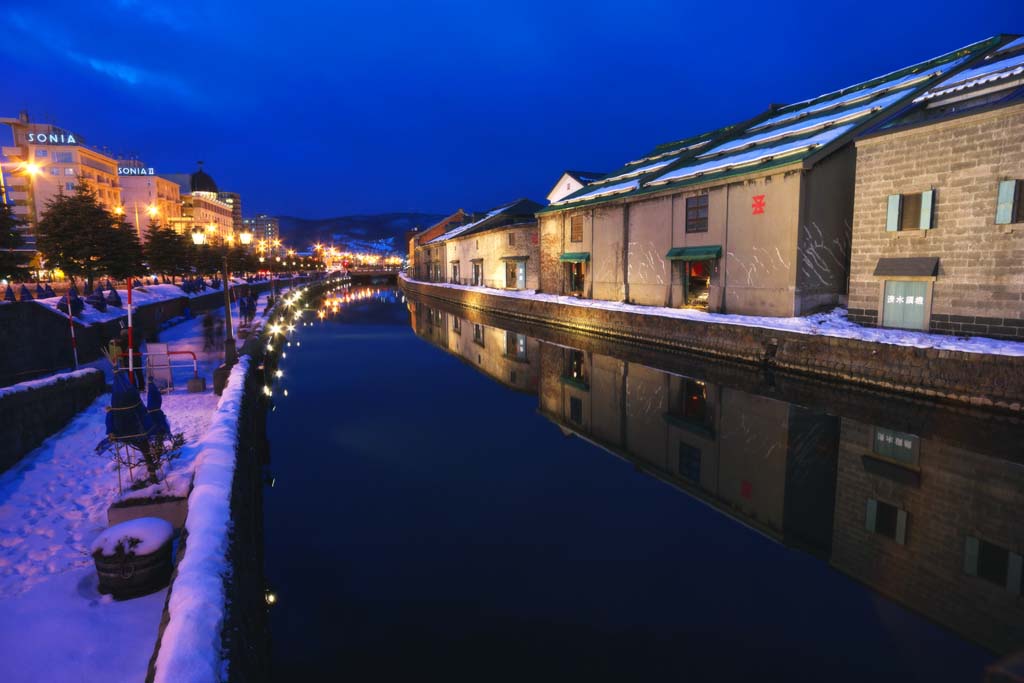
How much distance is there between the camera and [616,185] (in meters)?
33.7

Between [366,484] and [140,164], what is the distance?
123999 mm

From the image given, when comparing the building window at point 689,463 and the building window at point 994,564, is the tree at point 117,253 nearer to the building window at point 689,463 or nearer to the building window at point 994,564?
the building window at point 689,463

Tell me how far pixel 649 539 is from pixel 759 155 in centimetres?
2021

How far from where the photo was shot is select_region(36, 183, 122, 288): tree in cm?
3144

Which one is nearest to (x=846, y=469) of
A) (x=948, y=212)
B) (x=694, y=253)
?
(x=948, y=212)

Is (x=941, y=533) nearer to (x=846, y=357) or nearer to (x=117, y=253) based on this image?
(x=846, y=357)

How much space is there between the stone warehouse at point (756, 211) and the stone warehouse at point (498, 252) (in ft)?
38.7

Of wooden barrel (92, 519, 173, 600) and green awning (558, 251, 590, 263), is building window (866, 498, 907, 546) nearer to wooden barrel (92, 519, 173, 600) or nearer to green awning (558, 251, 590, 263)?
wooden barrel (92, 519, 173, 600)

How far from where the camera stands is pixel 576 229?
116 feet

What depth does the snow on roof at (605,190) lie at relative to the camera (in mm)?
31188

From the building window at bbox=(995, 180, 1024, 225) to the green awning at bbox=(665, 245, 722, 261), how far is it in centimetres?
1009

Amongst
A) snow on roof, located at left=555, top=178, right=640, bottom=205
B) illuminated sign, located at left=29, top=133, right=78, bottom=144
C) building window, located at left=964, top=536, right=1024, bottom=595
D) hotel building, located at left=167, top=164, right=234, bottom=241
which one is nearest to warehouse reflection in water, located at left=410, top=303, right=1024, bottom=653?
building window, located at left=964, top=536, right=1024, bottom=595

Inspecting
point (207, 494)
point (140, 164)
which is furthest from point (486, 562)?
point (140, 164)

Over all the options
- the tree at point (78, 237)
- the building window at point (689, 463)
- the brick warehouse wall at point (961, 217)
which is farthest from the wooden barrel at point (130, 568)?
the tree at point (78, 237)
